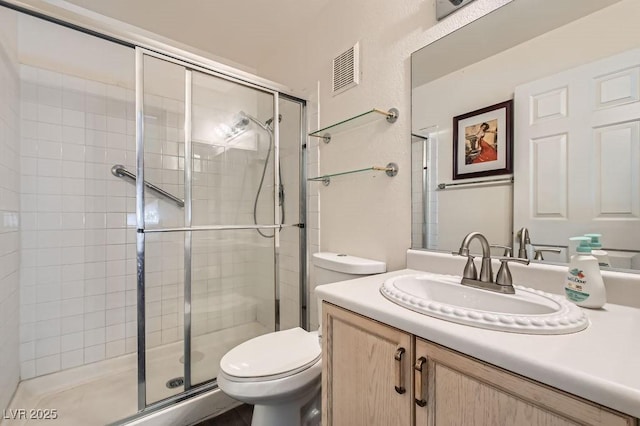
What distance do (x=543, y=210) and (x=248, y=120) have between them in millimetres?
1662

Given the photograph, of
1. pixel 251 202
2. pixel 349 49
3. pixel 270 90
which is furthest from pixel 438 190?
pixel 270 90

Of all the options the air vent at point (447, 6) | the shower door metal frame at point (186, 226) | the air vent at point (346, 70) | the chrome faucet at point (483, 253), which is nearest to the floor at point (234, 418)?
the shower door metal frame at point (186, 226)

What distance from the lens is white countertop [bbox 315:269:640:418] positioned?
421mm

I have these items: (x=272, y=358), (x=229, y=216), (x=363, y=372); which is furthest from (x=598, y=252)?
(x=229, y=216)

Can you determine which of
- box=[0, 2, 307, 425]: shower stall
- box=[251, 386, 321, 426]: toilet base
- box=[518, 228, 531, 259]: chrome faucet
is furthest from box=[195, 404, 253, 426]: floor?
box=[518, 228, 531, 259]: chrome faucet

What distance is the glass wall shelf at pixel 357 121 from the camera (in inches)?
54.6

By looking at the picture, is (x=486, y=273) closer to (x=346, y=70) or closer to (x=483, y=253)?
(x=483, y=253)

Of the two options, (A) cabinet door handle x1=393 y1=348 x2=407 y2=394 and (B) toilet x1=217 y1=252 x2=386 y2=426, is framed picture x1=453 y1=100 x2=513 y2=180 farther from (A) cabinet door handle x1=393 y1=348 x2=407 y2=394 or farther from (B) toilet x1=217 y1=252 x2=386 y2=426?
(A) cabinet door handle x1=393 y1=348 x2=407 y2=394

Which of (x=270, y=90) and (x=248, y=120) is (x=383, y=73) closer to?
(x=270, y=90)

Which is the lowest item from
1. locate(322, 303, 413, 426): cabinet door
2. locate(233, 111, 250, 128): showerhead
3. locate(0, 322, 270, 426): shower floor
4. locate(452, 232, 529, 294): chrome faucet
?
locate(0, 322, 270, 426): shower floor

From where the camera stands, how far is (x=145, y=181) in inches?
57.1

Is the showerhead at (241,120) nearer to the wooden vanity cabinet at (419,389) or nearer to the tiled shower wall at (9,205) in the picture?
the tiled shower wall at (9,205)

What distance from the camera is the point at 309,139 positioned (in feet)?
6.32

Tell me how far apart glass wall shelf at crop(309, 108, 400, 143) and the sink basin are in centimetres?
80
